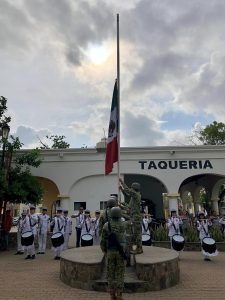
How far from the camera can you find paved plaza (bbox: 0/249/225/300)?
727cm

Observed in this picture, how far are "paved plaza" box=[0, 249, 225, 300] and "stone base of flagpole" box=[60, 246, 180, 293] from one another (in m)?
0.17

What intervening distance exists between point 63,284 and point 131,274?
5.38 ft

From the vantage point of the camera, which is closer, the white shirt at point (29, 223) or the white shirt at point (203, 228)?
the white shirt at point (203, 228)

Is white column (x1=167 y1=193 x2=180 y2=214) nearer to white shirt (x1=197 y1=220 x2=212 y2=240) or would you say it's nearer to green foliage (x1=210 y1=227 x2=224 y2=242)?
green foliage (x1=210 y1=227 x2=224 y2=242)

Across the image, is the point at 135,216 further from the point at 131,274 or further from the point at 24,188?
the point at 24,188

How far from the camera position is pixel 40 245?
46.6 feet

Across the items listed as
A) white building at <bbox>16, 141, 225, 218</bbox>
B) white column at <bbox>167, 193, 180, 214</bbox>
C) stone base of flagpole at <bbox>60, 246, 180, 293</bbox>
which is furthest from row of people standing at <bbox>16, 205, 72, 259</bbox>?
white column at <bbox>167, 193, 180, 214</bbox>

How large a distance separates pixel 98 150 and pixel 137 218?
Answer: 915 cm

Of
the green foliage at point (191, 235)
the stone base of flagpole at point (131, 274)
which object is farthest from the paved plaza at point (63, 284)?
the green foliage at point (191, 235)

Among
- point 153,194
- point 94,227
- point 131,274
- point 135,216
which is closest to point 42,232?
point 94,227

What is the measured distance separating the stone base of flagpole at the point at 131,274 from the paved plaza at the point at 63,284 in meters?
0.17

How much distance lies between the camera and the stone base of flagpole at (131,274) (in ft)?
25.1

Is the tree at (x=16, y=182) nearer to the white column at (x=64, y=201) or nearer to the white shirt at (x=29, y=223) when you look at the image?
the white shirt at (x=29, y=223)

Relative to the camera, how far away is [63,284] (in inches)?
327
